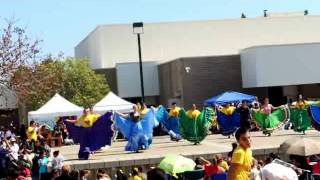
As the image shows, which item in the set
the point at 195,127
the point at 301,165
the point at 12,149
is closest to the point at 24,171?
the point at 12,149

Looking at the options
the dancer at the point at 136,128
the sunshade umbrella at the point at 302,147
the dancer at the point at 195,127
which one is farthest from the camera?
the dancer at the point at 195,127

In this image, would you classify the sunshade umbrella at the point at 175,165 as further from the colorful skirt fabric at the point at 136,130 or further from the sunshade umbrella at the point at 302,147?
the colorful skirt fabric at the point at 136,130

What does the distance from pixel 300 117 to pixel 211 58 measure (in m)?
18.9

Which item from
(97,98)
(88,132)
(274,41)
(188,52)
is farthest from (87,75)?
(88,132)

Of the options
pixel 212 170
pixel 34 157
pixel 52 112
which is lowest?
pixel 34 157

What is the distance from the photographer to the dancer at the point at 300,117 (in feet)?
87.0

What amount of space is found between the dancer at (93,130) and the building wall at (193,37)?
107 feet

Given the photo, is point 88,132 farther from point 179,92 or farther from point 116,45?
point 116,45

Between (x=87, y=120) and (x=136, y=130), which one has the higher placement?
(x=87, y=120)

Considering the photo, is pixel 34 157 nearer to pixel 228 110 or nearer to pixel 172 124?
pixel 172 124

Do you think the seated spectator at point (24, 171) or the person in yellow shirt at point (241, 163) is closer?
the person in yellow shirt at point (241, 163)

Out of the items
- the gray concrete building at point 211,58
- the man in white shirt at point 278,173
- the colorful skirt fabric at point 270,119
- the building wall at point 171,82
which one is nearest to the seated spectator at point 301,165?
the man in white shirt at point 278,173

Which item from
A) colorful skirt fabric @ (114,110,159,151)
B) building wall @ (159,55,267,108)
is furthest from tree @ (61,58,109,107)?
colorful skirt fabric @ (114,110,159,151)

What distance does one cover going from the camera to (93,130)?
69.8 ft
